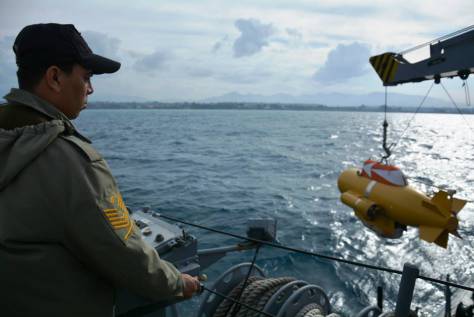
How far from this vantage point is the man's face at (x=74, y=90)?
179 centimetres

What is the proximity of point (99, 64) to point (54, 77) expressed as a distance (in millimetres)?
223

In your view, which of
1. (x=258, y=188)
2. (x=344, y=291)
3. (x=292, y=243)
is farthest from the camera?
(x=258, y=188)

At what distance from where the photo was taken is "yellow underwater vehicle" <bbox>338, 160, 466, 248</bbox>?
895cm

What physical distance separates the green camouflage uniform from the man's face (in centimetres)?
A: 10

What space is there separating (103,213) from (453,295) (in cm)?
876

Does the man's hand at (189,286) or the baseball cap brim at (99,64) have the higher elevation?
the baseball cap brim at (99,64)

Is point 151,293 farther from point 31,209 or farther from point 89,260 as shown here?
point 31,209

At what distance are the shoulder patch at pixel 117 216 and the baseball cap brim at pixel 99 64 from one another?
65 cm

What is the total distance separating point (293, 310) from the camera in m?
4.27

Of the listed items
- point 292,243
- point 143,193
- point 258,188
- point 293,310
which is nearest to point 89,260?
point 293,310

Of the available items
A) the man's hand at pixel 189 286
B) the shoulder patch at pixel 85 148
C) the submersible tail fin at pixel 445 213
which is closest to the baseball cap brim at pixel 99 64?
the shoulder patch at pixel 85 148

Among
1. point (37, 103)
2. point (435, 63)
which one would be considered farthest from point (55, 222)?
point (435, 63)

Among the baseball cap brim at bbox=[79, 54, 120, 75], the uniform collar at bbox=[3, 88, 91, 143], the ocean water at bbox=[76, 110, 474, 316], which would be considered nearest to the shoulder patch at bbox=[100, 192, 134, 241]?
the uniform collar at bbox=[3, 88, 91, 143]

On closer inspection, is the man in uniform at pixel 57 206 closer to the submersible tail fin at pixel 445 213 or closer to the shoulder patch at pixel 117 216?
the shoulder patch at pixel 117 216
